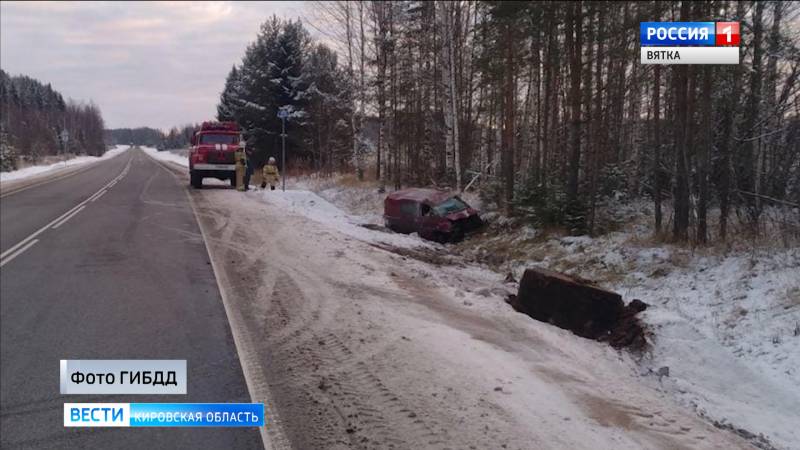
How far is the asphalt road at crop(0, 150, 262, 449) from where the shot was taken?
13.9 ft

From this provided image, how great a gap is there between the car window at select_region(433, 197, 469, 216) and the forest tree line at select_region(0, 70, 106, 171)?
41.7 m

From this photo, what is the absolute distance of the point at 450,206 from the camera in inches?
586

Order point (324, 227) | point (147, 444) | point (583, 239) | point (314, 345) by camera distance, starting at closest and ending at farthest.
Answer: point (147, 444) → point (314, 345) → point (583, 239) → point (324, 227)

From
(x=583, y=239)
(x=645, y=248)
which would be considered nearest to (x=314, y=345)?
(x=645, y=248)

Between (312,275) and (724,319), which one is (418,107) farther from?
(724,319)

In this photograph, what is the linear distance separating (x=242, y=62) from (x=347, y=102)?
61.0ft

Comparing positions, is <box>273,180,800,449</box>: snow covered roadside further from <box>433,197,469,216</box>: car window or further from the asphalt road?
<box>433,197,469,216</box>: car window

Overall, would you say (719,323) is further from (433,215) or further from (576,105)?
(433,215)

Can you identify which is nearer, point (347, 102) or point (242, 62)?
point (347, 102)

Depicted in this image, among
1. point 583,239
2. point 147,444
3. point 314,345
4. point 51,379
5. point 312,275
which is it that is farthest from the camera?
point 583,239

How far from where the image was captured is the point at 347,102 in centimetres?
3497

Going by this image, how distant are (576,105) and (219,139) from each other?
17.3 m

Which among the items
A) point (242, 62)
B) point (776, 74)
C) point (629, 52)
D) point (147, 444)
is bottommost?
point (147, 444)
